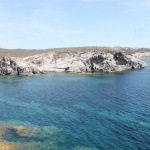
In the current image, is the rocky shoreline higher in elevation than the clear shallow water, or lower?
higher

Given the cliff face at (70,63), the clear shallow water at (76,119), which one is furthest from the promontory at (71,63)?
the clear shallow water at (76,119)

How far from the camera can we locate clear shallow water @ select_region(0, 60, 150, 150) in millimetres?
48406

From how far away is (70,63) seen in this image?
562 ft

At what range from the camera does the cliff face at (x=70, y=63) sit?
154 metres

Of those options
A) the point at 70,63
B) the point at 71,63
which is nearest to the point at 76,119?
the point at 71,63

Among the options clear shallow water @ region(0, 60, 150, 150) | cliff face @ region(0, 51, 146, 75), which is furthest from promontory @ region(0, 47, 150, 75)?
clear shallow water @ region(0, 60, 150, 150)

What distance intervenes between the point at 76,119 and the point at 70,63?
362ft

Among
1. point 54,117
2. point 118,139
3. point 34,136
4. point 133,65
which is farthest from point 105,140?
point 133,65

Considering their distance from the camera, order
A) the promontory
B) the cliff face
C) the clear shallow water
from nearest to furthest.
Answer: the clear shallow water
the cliff face
the promontory

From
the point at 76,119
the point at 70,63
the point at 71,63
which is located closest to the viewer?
the point at 76,119

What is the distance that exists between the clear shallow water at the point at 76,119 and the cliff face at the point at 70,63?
53.6 metres

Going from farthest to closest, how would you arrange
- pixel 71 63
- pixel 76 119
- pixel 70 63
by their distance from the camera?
pixel 70 63 → pixel 71 63 → pixel 76 119

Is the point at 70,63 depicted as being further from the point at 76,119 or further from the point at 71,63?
the point at 76,119

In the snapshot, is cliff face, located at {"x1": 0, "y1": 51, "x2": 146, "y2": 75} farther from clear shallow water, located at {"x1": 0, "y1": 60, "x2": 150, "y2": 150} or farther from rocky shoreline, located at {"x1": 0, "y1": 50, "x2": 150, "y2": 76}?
clear shallow water, located at {"x1": 0, "y1": 60, "x2": 150, "y2": 150}
